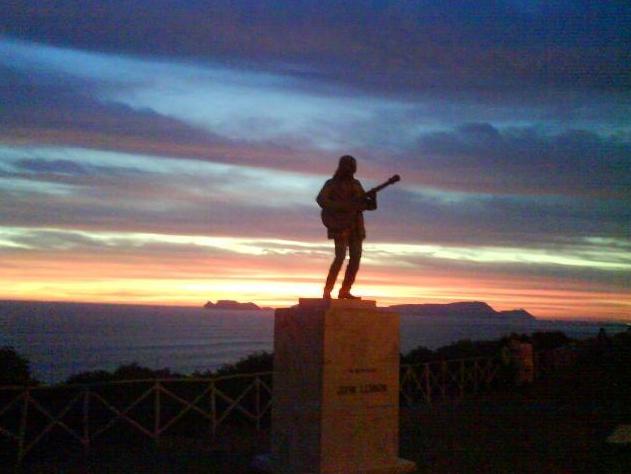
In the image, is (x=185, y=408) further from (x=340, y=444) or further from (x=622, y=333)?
(x=622, y=333)

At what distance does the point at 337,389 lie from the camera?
29.6ft

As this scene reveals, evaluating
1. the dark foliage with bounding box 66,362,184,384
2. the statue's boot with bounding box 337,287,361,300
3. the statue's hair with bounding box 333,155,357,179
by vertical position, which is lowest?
the dark foliage with bounding box 66,362,184,384

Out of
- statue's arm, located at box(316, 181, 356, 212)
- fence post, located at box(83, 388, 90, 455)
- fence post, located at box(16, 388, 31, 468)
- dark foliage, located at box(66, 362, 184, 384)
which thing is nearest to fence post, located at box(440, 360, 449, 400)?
dark foliage, located at box(66, 362, 184, 384)

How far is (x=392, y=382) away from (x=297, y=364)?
3.92 feet

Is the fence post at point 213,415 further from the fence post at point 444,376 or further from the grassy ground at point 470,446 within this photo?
the fence post at point 444,376

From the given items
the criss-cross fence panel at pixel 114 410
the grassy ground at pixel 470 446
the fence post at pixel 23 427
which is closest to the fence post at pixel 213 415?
the criss-cross fence panel at pixel 114 410

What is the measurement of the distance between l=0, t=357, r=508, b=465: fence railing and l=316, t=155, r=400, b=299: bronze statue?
221 inches

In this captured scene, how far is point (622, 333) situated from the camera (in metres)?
37.7

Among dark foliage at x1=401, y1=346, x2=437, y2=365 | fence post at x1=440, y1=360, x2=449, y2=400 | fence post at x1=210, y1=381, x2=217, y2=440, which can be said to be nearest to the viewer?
fence post at x1=210, y1=381, x2=217, y2=440

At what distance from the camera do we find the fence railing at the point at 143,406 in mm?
13406

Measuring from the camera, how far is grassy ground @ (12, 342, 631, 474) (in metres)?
11.1

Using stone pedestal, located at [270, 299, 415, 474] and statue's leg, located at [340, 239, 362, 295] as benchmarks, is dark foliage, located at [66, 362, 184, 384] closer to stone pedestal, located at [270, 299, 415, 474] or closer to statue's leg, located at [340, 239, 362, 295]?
stone pedestal, located at [270, 299, 415, 474]

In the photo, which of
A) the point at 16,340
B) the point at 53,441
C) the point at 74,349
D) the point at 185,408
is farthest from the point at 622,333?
the point at 16,340

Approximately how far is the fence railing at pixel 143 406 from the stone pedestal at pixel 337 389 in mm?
5032
